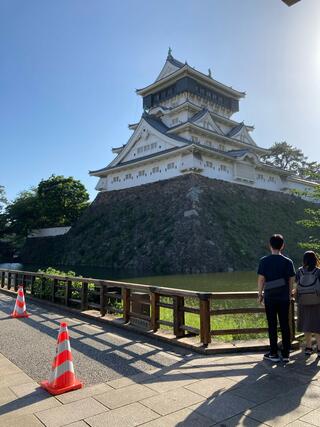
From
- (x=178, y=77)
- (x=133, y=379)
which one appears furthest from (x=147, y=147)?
(x=133, y=379)

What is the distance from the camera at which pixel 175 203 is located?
28.0 metres

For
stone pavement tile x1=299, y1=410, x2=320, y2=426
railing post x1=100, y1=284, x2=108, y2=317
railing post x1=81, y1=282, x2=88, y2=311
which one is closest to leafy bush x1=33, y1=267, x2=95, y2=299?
railing post x1=81, y1=282, x2=88, y2=311

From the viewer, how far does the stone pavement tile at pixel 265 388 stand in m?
3.67

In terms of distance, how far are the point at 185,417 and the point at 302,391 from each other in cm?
140

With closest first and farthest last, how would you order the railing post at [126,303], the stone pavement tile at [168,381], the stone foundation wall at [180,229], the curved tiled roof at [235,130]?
the stone pavement tile at [168,381], the railing post at [126,303], the stone foundation wall at [180,229], the curved tiled roof at [235,130]

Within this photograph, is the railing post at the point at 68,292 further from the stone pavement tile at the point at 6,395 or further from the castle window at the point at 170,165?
the castle window at the point at 170,165

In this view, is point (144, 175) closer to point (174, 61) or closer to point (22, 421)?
point (174, 61)

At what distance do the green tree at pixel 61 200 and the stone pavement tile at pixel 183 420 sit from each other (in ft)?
126

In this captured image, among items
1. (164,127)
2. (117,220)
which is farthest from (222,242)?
(164,127)

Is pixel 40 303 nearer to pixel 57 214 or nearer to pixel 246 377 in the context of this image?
pixel 246 377

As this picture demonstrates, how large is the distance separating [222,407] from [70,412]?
152 centimetres

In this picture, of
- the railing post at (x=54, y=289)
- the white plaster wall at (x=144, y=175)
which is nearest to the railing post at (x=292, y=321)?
the railing post at (x=54, y=289)

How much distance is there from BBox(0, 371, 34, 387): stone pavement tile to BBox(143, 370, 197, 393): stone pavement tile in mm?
1554

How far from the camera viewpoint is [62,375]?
4.04m
